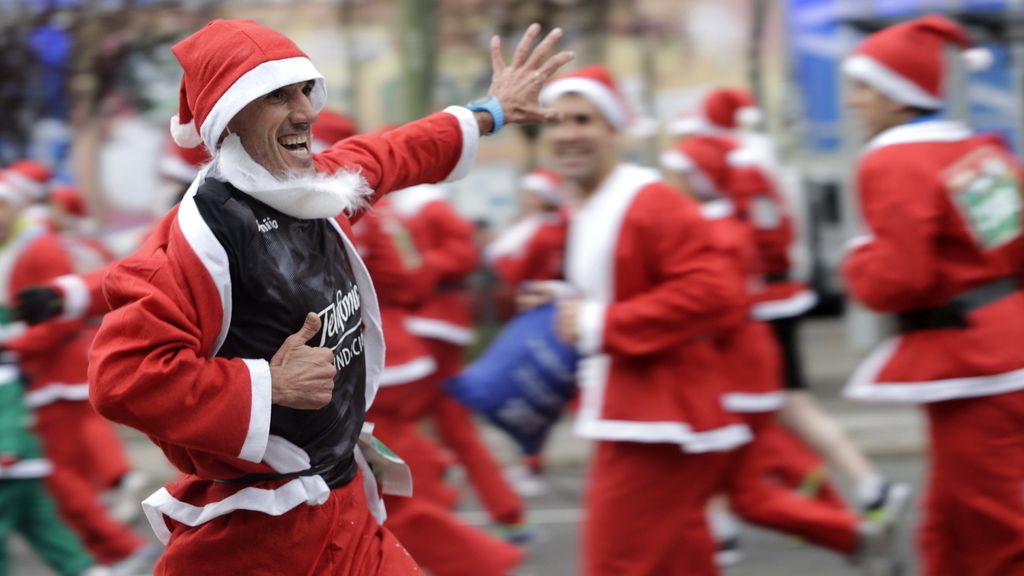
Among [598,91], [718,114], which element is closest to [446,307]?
[718,114]

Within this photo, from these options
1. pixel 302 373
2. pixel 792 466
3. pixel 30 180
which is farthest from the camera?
pixel 30 180

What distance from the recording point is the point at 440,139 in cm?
407

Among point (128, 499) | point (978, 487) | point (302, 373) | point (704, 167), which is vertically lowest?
point (128, 499)

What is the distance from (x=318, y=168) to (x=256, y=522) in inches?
31.2

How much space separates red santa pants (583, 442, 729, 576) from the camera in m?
4.97

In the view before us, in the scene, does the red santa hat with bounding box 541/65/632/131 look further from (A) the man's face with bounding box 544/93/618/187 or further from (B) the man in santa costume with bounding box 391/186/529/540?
(B) the man in santa costume with bounding box 391/186/529/540

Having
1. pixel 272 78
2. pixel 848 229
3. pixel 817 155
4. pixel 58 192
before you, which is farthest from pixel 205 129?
pixel 817 155

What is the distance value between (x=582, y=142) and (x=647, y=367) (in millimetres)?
761

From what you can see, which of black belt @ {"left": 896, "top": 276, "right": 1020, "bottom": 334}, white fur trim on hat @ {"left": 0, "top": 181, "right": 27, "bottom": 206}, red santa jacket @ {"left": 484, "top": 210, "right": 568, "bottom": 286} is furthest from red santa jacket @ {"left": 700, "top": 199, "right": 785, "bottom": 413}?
white fur trim on hat @ {"left": 0, "top": 181, "right": 27, "bottom": 206}

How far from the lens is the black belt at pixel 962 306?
16.0 ft

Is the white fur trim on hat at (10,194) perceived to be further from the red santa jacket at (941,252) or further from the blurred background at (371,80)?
the blurred background at (371,80)

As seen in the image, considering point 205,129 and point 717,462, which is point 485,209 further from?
point 205,129

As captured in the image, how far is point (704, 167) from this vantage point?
7559mm

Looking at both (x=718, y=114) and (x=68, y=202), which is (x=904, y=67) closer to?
(x=718, y=114)
